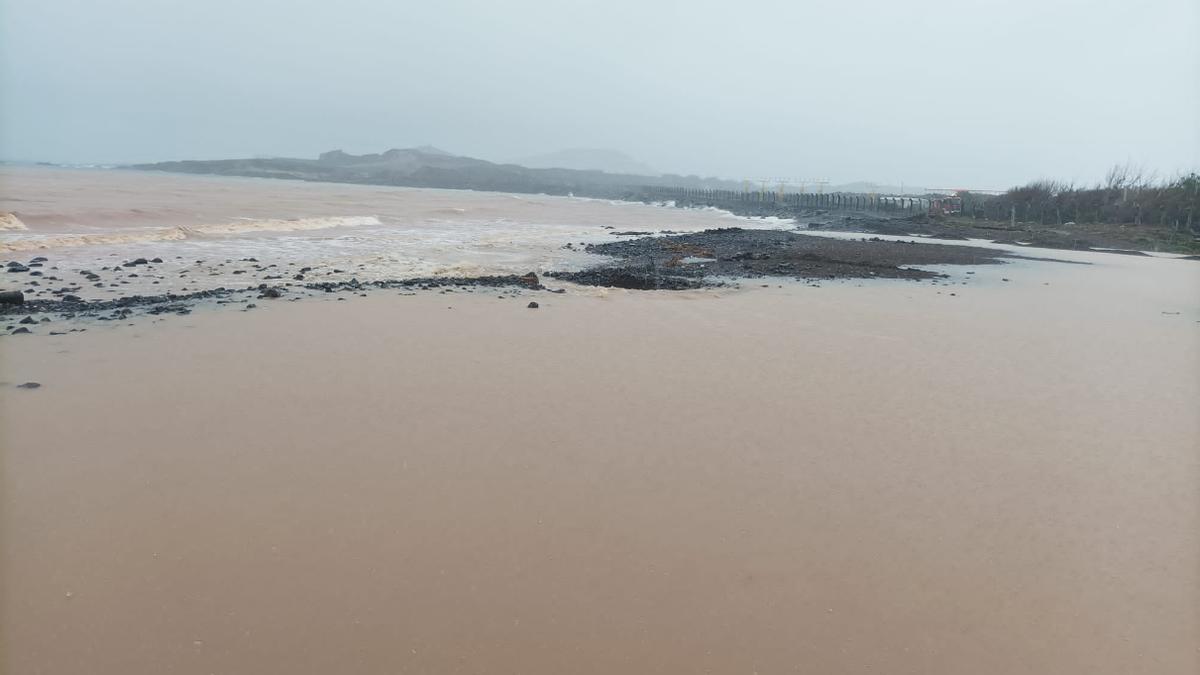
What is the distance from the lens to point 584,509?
4129mm

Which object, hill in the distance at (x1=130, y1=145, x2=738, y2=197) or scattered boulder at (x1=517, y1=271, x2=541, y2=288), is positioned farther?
hill in the distance at (x1=130, y1=145, x2=738, y2=197)

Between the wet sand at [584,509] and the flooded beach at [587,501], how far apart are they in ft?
0.07

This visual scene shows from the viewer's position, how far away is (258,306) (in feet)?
32.0

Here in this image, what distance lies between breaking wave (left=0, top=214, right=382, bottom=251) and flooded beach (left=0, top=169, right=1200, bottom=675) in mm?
10936

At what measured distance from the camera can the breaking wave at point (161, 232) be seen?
1648 centimetres

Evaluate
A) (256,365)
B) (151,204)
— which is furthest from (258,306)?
(151,204)

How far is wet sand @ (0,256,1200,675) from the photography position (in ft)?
9.88

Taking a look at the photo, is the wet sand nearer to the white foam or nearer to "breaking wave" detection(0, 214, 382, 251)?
"breaking wave" detection(0, 214, 382, 251)

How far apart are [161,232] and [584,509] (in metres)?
21.4

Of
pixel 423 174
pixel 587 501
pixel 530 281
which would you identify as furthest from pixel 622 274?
pixel 423 174

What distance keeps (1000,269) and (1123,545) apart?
52.4ft

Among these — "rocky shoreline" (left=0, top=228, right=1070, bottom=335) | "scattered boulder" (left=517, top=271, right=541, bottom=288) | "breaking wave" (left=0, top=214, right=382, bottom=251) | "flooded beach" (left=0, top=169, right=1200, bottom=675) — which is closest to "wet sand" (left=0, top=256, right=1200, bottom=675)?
"flooded beach" (left=0, top=169, right=1200, bottom=675)

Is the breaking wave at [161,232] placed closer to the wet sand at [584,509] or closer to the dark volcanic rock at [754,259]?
the wet sand at [584,509]

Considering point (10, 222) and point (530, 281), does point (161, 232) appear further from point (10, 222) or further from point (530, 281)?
point (530, 281)
